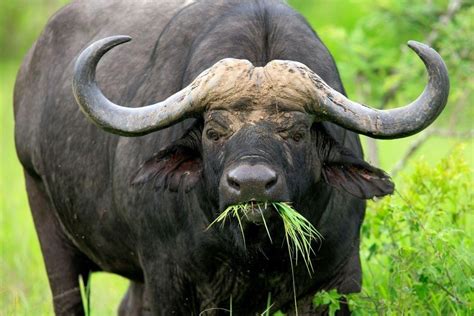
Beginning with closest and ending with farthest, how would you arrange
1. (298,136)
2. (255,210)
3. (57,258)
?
1. (255,210)
2. (298,136)
3. (57,258)

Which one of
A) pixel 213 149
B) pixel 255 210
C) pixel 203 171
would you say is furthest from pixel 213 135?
pixel 255 210

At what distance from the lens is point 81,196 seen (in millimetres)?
7207

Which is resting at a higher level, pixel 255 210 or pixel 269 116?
pixel 269 116

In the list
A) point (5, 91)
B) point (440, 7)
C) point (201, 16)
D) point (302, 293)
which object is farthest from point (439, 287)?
point (5, 91)

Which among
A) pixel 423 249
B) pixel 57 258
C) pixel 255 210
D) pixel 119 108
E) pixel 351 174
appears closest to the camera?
pixel 255 210

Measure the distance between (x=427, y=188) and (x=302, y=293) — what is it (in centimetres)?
124

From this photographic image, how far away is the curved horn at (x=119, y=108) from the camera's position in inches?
224

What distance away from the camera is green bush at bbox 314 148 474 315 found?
6285 mm

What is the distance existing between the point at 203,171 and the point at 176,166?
16 cm

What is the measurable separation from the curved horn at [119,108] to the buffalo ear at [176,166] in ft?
0.65

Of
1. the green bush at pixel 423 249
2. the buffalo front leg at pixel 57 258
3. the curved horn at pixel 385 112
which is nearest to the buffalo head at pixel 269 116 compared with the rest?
the curved horn at pixel 385 112

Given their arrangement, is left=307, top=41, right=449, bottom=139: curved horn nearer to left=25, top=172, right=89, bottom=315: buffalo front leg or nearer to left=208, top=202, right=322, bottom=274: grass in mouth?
left=208, top=202, right=322, bottom=274: grass in mouth

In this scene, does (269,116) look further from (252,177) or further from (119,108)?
(119,108)

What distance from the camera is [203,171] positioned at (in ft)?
19.2
